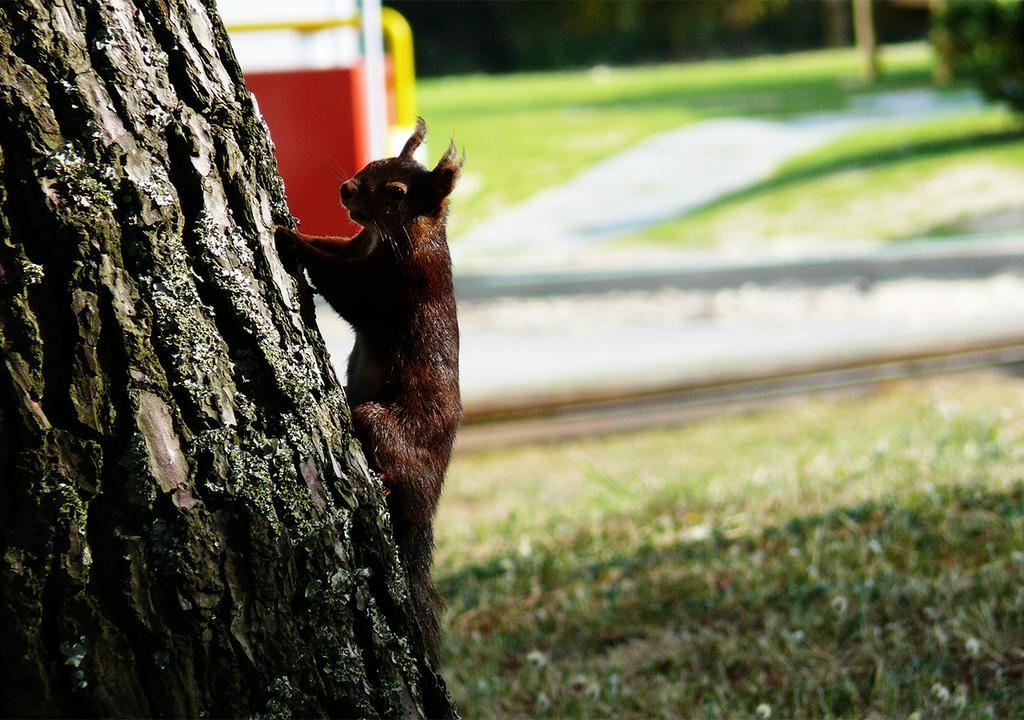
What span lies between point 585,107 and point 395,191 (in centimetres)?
1851

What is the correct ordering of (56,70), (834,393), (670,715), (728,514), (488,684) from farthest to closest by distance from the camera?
(834,393)
(728,514)
(488,684)
(670,715)
(56,70)

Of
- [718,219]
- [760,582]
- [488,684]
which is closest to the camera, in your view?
[488,684]

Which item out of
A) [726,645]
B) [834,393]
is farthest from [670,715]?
[834,393]

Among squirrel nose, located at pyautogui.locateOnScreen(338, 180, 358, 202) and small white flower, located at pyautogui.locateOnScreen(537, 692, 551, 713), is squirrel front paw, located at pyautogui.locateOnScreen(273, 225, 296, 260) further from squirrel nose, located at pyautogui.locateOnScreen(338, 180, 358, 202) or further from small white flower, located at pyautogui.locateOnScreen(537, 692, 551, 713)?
small white flower, located at pyautogui.locateOnScreen(537, 692, 551, 713)

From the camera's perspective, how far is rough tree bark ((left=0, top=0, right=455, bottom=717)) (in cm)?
154

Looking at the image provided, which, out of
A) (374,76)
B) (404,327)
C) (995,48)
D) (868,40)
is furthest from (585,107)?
(404,327)

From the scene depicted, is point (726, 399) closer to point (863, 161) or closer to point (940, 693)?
point (940, 693)

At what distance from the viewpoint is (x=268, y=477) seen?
1666 mm

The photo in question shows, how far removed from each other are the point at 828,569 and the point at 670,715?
839mm

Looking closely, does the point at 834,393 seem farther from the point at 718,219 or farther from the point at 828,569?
the point at 718,219

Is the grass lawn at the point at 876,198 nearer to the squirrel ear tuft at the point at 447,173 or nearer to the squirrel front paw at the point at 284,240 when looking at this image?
the squirrel ear tuft at the point at 447,173

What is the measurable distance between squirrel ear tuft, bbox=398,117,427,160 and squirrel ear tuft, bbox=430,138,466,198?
7 cm

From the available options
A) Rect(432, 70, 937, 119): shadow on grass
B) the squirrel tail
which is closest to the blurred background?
the squirrel tail

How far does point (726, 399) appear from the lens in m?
6.49
